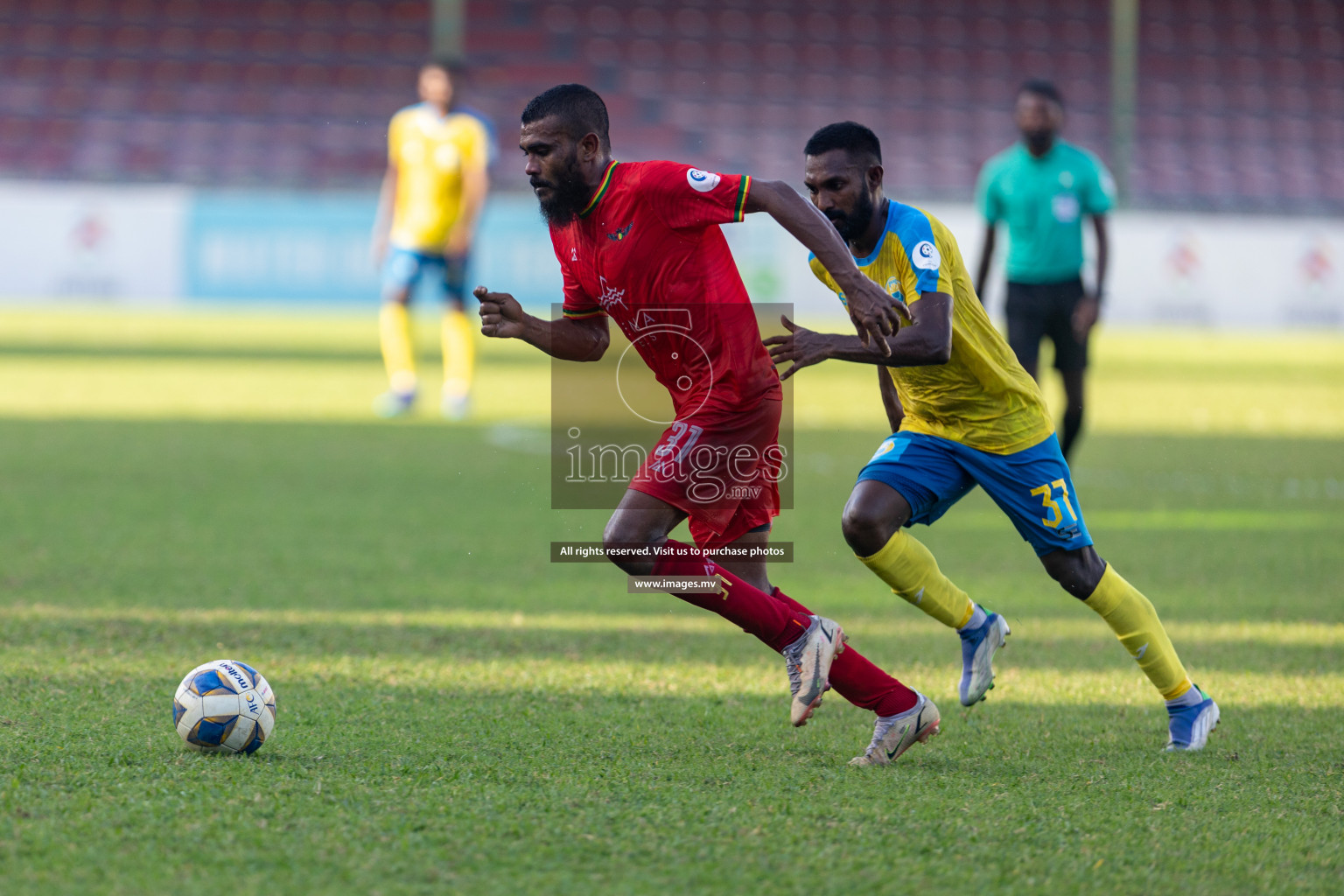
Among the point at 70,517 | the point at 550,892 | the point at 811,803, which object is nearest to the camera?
the point at 550,892

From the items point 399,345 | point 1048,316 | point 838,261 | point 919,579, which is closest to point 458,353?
point 399,345

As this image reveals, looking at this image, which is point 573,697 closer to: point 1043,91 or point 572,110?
point 572,110

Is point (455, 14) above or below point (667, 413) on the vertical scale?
above

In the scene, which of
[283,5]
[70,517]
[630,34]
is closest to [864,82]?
[630,34]

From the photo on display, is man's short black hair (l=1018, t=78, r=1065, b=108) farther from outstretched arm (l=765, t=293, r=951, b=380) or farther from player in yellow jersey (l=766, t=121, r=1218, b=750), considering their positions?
outstretched arm (l=765, t=293, r=951, b=380)

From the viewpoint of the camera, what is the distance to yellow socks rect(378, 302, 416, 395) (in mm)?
11625

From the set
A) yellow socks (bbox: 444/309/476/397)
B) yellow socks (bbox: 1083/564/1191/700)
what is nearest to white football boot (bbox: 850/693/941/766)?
yellow socks (bbox: 1083/564/1191/700)

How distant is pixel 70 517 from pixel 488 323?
423 cm

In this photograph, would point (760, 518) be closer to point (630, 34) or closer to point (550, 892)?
point (550, 892)

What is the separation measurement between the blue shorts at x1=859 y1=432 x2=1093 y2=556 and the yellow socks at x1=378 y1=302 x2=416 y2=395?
7837 millimetres

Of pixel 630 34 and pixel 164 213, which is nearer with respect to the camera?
pixel 164 213

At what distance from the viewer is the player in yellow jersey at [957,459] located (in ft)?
13.0

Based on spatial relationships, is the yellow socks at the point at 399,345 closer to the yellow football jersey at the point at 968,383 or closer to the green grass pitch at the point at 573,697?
the green grass pitch at the point at 573,697

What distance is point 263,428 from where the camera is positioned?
11.0 meters
